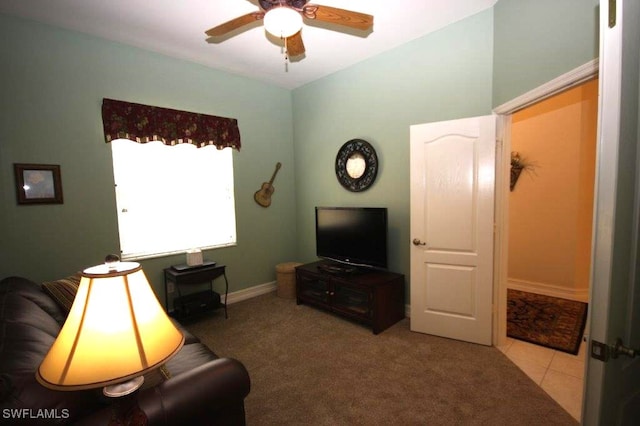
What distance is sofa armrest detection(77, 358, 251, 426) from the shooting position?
107 cm

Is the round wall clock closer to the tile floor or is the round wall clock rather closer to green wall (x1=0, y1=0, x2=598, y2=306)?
green wall (x1=0, y1=0, x2=598, y2=306)

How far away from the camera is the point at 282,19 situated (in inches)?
68.6

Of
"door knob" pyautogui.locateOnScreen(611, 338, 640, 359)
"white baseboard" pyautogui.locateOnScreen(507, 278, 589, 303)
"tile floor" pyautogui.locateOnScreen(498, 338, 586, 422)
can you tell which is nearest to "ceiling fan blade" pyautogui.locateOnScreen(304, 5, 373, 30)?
"door knob" pyautogui.locateOnScreen(611, 338, 640, 359)

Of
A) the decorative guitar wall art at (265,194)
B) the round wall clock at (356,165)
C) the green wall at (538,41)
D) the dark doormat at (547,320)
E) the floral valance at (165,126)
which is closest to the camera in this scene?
the green wall at (538,41)

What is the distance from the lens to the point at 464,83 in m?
2.72

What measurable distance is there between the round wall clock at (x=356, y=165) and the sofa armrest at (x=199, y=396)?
8.52 ft

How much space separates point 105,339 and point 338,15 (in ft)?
6.86

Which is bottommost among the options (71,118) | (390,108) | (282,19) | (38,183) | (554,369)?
(554,369)

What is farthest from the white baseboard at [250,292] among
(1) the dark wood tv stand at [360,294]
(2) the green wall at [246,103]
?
(1) the dark wood tv stand at [360,294]

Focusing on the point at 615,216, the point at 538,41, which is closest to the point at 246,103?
the point at 538,41

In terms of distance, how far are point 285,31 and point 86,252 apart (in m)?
2.74

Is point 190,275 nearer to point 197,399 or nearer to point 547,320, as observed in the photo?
point 197,399

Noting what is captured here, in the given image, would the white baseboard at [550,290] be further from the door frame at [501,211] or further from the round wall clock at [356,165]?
the round wall clock at [356,165]

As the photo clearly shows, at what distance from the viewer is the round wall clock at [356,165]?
345 centimetres
